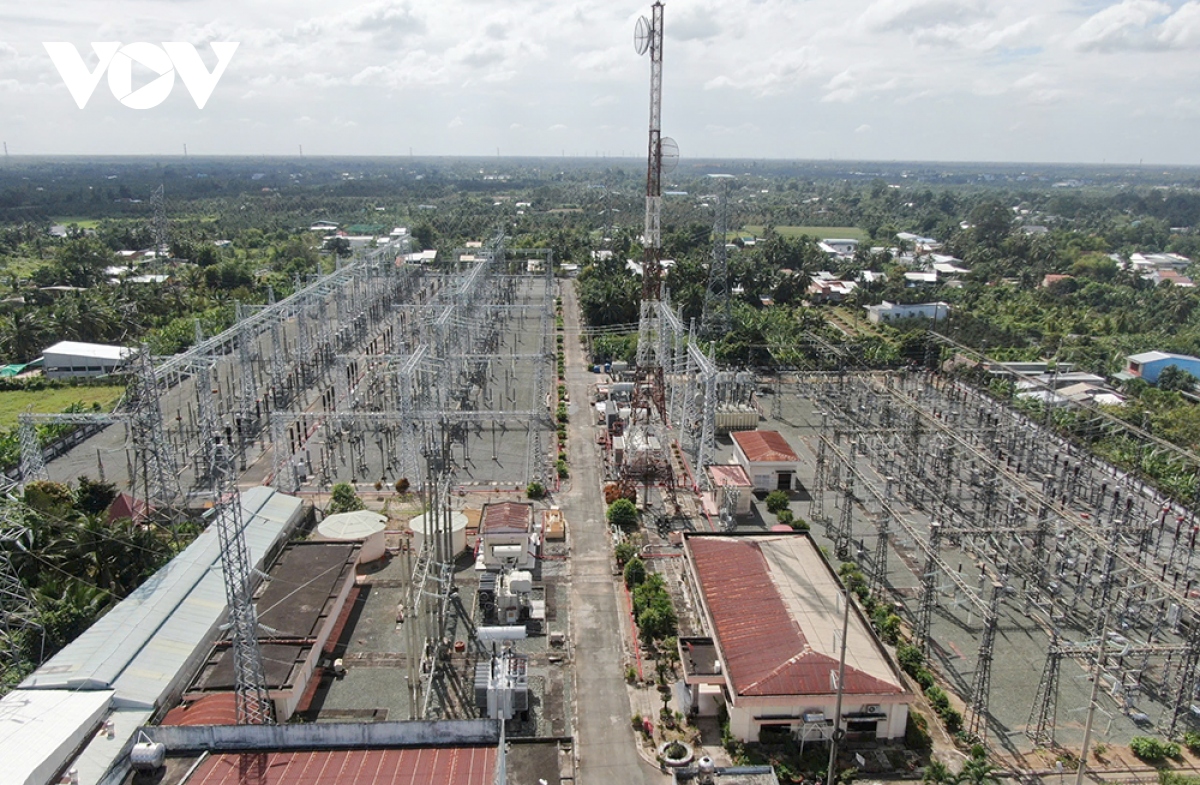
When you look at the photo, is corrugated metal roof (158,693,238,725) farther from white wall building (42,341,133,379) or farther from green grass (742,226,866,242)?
green grass (742,226,866,242)

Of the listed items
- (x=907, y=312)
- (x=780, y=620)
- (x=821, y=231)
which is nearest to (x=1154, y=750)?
(x=780, y=620)

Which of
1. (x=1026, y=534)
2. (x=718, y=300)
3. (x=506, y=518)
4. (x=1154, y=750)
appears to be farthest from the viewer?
(x=718, y=300)

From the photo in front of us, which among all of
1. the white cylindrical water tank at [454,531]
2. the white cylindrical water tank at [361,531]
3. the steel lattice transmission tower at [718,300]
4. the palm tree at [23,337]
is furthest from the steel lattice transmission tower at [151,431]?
the steel lattice transmission tower at [718,300]

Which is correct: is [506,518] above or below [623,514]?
above

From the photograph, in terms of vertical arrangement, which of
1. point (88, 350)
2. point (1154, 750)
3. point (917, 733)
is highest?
point (88, 350)

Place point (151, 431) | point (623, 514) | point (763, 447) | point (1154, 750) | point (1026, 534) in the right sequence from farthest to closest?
point (763, 447) < point (623, 514) < point (151, 431) < point (1026, 534) < point (1154, 750)

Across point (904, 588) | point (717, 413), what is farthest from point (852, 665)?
point (717, 413)

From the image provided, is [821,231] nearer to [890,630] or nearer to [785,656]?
[890,630]
